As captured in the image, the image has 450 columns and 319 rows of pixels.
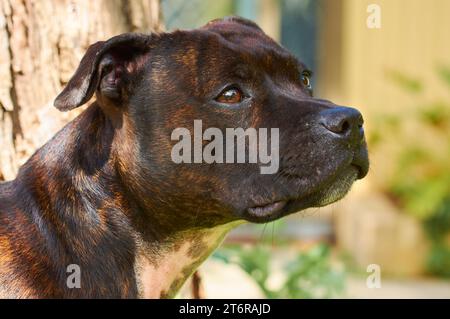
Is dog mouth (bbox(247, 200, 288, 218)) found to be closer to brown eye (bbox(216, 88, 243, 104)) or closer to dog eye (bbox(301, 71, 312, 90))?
brown eye (bbox(216, 88, 243, 104))

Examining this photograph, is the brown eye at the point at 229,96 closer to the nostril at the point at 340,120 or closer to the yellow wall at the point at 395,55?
the nostril at the point at 340,120

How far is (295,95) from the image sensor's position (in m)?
3.58

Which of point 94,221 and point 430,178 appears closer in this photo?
point 94,221

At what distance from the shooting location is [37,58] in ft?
14.1

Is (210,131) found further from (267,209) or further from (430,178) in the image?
(430,178)

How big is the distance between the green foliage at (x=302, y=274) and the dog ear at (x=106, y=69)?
6.13 ft

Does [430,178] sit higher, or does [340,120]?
[340,120]

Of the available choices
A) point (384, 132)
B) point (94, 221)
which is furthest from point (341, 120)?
point (384, 132)

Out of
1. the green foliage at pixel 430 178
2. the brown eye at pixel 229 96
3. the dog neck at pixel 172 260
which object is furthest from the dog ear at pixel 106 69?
the green foliage at pixel 430 178

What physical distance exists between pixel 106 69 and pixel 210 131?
481 millimetres

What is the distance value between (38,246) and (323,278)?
2461 millimetres

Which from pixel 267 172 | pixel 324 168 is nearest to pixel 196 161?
pixel 267 172

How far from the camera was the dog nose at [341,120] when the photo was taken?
10.8 feet

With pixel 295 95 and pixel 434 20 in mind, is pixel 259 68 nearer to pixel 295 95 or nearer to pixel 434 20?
pixel 295 95
